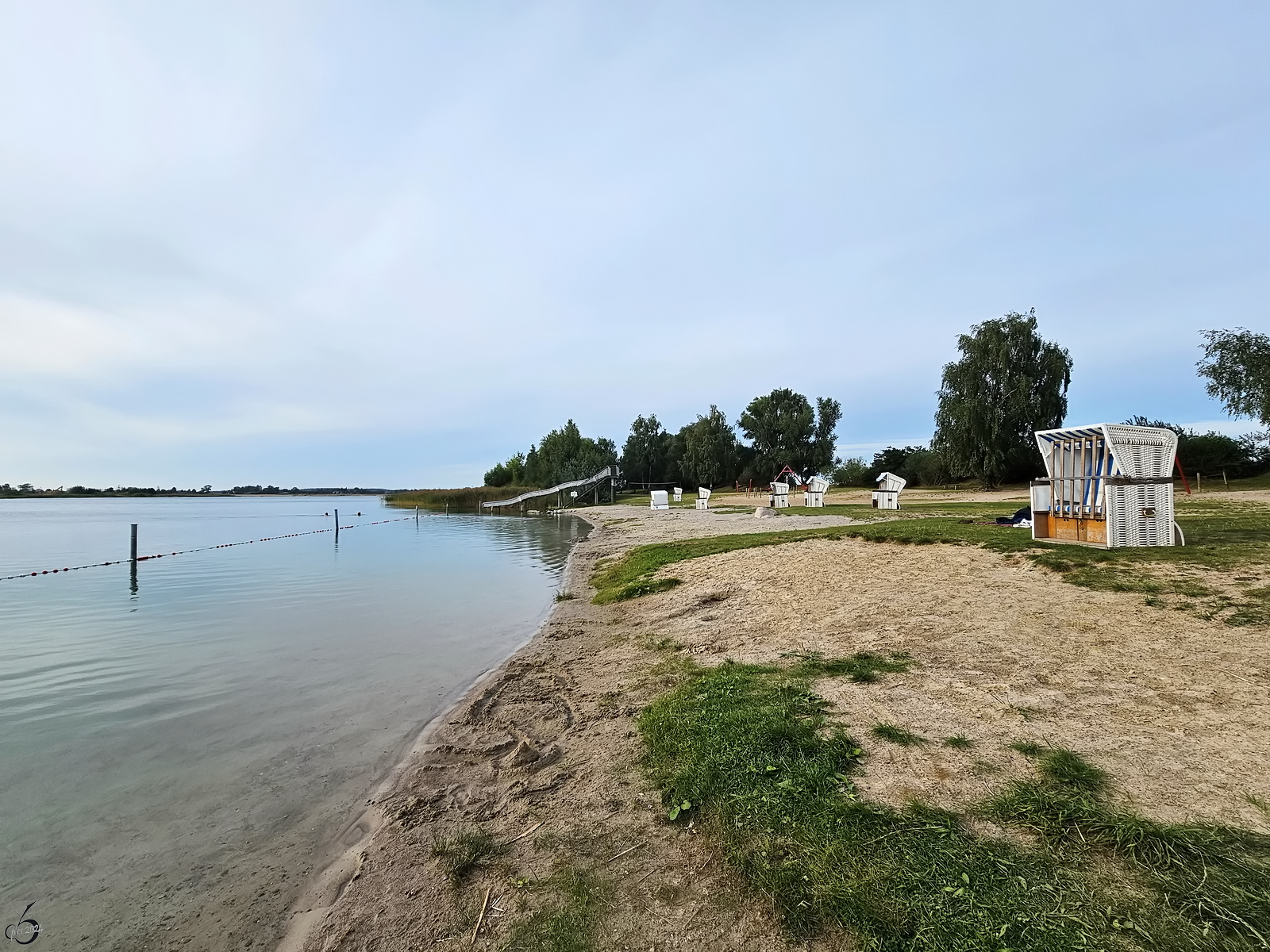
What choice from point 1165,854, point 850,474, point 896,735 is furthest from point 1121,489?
point 850,474

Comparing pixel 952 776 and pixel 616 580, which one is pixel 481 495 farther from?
pixel 952 776

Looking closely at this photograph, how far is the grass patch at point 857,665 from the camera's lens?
20.2 feet

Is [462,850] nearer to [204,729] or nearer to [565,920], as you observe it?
[565,920]

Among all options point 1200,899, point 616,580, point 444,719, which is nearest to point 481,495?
point 616,580

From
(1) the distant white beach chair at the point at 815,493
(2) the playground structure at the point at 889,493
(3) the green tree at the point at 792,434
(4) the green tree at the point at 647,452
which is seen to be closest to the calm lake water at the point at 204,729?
(2) the playground structure at the point at 889,493

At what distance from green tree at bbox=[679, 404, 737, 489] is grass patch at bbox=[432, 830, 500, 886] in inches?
2870

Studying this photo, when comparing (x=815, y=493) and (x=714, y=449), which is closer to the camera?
(x=815, y=493)

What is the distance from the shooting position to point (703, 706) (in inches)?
223

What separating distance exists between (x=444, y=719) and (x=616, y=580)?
8.43 meters

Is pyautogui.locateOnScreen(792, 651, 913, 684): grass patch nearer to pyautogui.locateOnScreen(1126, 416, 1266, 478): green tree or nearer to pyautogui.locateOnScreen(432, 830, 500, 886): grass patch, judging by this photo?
pyautogui.locateOnScreen(432, 830, 500, 886): grass patch

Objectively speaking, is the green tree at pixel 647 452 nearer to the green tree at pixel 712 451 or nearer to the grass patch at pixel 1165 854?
the green tree at pixel 712 451

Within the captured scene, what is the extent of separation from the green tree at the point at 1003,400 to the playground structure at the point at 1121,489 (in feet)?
124

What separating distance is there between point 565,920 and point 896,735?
2.91 meters

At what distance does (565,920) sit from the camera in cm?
301
